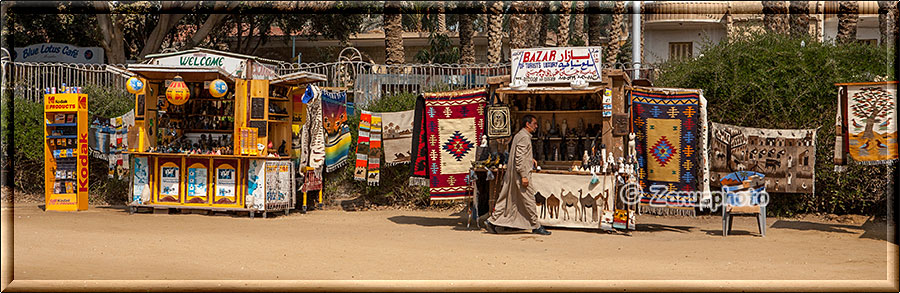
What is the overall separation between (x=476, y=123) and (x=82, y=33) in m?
19.0

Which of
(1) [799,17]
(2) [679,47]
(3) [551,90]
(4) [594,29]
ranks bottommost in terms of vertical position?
(3) [551,90]

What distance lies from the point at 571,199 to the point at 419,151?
2459mm

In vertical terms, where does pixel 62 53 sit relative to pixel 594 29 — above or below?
below

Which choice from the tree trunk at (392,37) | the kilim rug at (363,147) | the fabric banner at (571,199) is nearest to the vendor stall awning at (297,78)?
the kilim rug at (363,147)

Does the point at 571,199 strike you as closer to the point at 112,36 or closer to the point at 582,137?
the point at 582,137

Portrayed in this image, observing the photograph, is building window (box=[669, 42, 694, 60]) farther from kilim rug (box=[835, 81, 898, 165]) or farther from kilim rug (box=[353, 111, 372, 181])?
kilim rug (box=[835, 81, 898, 165])

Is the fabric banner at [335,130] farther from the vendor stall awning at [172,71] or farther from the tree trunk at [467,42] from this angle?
the tree trunk at [467,42]

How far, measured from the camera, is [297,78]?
1304cm

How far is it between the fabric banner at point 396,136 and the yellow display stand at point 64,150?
4779mm

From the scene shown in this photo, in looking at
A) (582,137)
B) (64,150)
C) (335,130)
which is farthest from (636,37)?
(64,150)

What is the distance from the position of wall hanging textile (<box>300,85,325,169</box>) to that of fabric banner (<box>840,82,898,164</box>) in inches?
308

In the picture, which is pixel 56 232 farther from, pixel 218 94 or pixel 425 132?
pixel 425 132

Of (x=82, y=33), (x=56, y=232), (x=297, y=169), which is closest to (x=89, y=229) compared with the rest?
(x=56, y=232)

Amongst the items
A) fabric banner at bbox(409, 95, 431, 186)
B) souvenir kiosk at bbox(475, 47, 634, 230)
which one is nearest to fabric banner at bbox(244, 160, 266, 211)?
fabric banner at bbox(409, 95, 431, 186)
